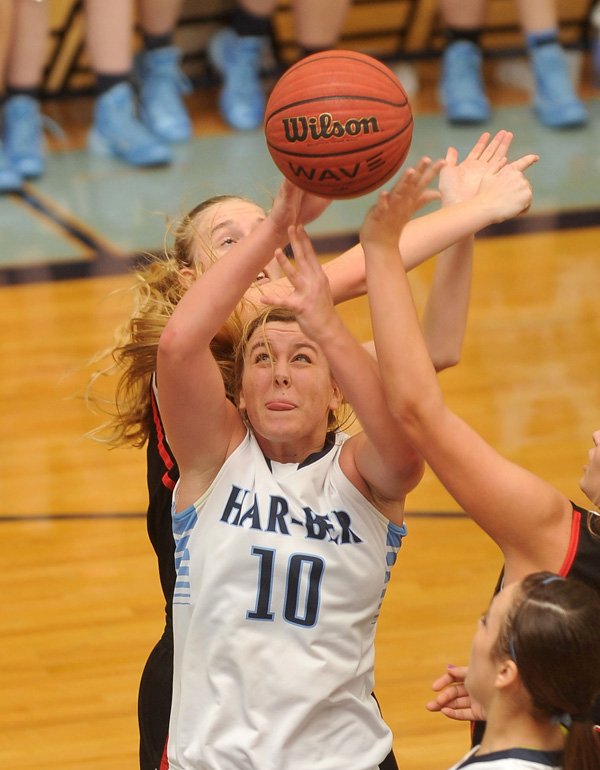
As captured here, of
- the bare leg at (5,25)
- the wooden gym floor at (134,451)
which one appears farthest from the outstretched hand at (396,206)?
the bare leg at (5,25)

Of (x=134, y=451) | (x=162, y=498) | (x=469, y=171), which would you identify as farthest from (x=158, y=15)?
(x=469, y=171)

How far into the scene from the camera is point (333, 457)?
7.57ft

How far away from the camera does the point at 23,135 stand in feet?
23.3

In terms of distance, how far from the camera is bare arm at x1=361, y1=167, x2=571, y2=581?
208 centimetres

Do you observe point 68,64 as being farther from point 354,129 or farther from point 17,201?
point 354,129

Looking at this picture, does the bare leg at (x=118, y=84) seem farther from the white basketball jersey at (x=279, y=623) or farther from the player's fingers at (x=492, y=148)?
the white basketball jersey at (x=279, y=623)

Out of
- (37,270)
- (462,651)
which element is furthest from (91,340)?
(462,651)

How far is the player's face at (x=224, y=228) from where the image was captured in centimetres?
285

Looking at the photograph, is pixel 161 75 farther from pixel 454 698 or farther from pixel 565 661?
pixel 565 661

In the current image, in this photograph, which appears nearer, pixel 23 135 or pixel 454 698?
pixel 454 698

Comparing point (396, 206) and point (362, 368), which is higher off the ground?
point (396, 206)

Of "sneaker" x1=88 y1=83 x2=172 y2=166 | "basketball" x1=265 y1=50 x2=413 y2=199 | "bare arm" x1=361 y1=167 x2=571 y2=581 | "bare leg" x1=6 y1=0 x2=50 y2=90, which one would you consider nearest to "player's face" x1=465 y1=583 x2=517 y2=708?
"bare arm" x1=361 y1=167 x2=571 y2=581

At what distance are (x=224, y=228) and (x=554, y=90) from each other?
5233 millimetres

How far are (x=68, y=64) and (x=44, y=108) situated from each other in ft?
1.04
